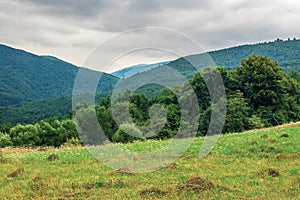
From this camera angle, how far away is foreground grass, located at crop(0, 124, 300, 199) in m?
12.7

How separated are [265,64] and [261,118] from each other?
28.2ft

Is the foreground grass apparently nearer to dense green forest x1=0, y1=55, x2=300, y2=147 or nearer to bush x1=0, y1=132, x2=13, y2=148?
dense green forest x1=0, y1=55, x2=300, y2=147

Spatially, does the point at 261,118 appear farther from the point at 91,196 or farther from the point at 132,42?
the point at 91,196

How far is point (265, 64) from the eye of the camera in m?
56.9

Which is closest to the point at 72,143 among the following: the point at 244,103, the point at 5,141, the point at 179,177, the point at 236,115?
the point at 5,141

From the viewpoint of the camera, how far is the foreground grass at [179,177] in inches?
498

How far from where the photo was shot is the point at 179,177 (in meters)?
15.0

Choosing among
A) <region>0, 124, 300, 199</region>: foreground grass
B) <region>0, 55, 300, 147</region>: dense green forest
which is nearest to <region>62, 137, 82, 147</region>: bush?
<region>0, 55, 300, 147</region>: dense green forest

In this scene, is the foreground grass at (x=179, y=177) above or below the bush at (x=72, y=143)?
above

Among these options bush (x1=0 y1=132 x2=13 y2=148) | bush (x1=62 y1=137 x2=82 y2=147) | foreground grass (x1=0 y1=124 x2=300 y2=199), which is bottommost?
bush (x1=0 y1=132 x2=13 y2=148)

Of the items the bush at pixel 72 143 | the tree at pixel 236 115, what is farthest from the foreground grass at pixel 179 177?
the tree at pixel 236 115

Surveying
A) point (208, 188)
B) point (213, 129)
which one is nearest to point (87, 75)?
point (208, 188)

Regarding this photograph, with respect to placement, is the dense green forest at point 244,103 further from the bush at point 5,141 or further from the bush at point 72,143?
the bush at point 72,143

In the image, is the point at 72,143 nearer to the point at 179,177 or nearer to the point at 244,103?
the point at 244,103
